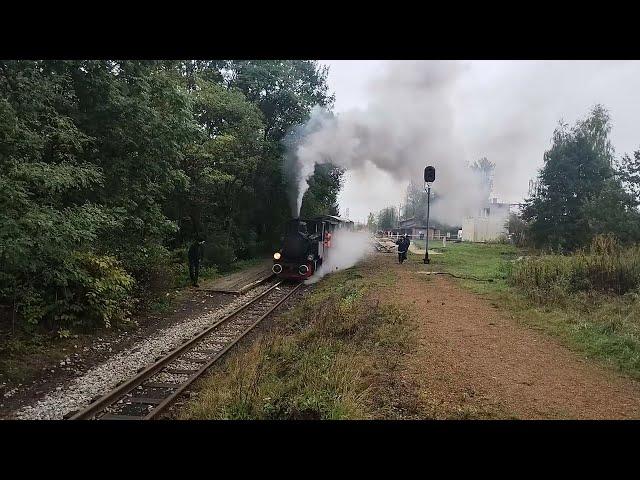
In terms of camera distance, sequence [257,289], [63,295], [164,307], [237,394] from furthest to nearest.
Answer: [257,289] < [164,307] < [63,295] < [237,394]

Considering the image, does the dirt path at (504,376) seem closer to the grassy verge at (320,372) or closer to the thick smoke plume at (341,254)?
the grassy verge at (320,372)

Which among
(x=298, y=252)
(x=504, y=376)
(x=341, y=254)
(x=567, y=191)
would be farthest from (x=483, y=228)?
(x=504, y=376)

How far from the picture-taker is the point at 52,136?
7.00m

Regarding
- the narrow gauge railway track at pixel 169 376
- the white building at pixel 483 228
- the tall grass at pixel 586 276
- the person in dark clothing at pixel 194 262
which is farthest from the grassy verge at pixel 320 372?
the white building at pixel 483 228

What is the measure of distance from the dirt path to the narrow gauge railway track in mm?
3150

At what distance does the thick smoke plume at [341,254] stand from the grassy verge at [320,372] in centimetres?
764

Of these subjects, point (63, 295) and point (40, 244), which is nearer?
point (40, 244)

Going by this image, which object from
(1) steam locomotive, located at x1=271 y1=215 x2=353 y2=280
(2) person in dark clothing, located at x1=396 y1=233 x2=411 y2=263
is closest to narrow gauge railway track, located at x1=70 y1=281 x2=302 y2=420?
(1) steam locomotive, located at x1=271 y1=215 x2=353 y2=280

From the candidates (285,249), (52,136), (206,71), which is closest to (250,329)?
(52,136)

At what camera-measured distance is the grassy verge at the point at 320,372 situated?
4.59 meters

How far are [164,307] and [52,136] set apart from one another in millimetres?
4900

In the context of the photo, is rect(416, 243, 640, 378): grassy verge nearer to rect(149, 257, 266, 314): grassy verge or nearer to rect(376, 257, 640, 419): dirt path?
rect(376, 257, 640, 419): dirt path

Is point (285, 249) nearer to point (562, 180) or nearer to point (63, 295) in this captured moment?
point (63, 295)

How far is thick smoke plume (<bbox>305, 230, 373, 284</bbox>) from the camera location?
18609 millimetres
